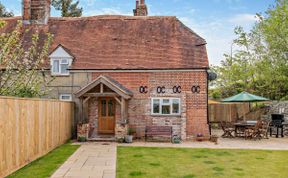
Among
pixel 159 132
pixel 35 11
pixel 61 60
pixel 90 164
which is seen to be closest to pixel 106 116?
pixel 159 132

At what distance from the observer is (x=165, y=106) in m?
16.5

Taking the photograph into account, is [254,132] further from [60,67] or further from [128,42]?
[60,67]

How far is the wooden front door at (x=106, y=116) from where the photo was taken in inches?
663

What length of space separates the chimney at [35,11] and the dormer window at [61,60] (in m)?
3.91

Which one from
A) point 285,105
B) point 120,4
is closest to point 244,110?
point 285,105

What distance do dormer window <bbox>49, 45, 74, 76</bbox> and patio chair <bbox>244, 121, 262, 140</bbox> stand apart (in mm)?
10839

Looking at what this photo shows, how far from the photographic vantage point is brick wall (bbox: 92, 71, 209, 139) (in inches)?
641

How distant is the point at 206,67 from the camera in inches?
642

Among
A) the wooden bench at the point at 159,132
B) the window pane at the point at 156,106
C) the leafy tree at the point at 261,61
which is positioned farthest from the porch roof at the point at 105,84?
the leafy tree at the point at 261,61

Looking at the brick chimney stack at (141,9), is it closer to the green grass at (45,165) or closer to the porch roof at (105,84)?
the porch roof at (105,84)

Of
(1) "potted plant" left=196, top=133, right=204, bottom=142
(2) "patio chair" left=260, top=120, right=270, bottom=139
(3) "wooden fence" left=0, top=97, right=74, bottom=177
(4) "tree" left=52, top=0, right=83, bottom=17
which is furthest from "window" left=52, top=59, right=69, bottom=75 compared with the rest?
(4) "tree" left=52, top=0, right=83, bottom=17

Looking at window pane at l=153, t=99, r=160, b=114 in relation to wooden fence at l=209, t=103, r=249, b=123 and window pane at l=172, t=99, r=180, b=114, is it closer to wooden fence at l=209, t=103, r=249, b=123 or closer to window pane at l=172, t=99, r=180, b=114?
window pane at l=172, t=99, r=180, b=114

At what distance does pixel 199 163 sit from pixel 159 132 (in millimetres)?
5925

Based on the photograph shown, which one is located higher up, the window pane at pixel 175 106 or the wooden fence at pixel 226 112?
the window pane at pixel 175 106
